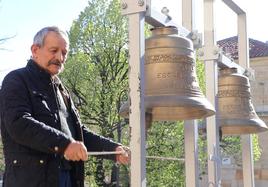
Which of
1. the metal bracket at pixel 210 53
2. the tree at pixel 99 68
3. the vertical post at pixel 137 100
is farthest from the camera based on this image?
the tree at pixel 99 68

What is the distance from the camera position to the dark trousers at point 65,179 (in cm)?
287

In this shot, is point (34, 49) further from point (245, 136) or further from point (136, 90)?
point (245, 136)

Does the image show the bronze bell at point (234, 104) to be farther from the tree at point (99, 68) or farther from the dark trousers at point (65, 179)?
the tree at point (99, 68)

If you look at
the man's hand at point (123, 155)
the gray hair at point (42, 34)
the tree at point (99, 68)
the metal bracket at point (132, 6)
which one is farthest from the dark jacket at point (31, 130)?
the tree at point (99, 68)

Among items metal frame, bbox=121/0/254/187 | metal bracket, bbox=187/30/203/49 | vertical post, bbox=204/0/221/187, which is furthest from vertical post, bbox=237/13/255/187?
metal bracket, bbox=187/30/203/49

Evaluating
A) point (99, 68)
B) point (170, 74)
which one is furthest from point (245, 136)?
point (99, 68)

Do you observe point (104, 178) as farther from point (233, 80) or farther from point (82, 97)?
point (233, 80)

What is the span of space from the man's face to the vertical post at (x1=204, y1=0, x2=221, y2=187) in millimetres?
2388

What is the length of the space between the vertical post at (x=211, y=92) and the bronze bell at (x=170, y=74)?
3.21 ft

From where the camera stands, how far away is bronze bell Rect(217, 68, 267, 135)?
5305 mm

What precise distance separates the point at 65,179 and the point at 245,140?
370 cm

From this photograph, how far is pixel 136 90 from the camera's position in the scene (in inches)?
133

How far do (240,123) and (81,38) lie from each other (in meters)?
15.4

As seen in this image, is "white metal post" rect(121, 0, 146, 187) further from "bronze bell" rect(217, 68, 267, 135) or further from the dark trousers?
"bronze bell" rect(217, 68, 267, 135)
